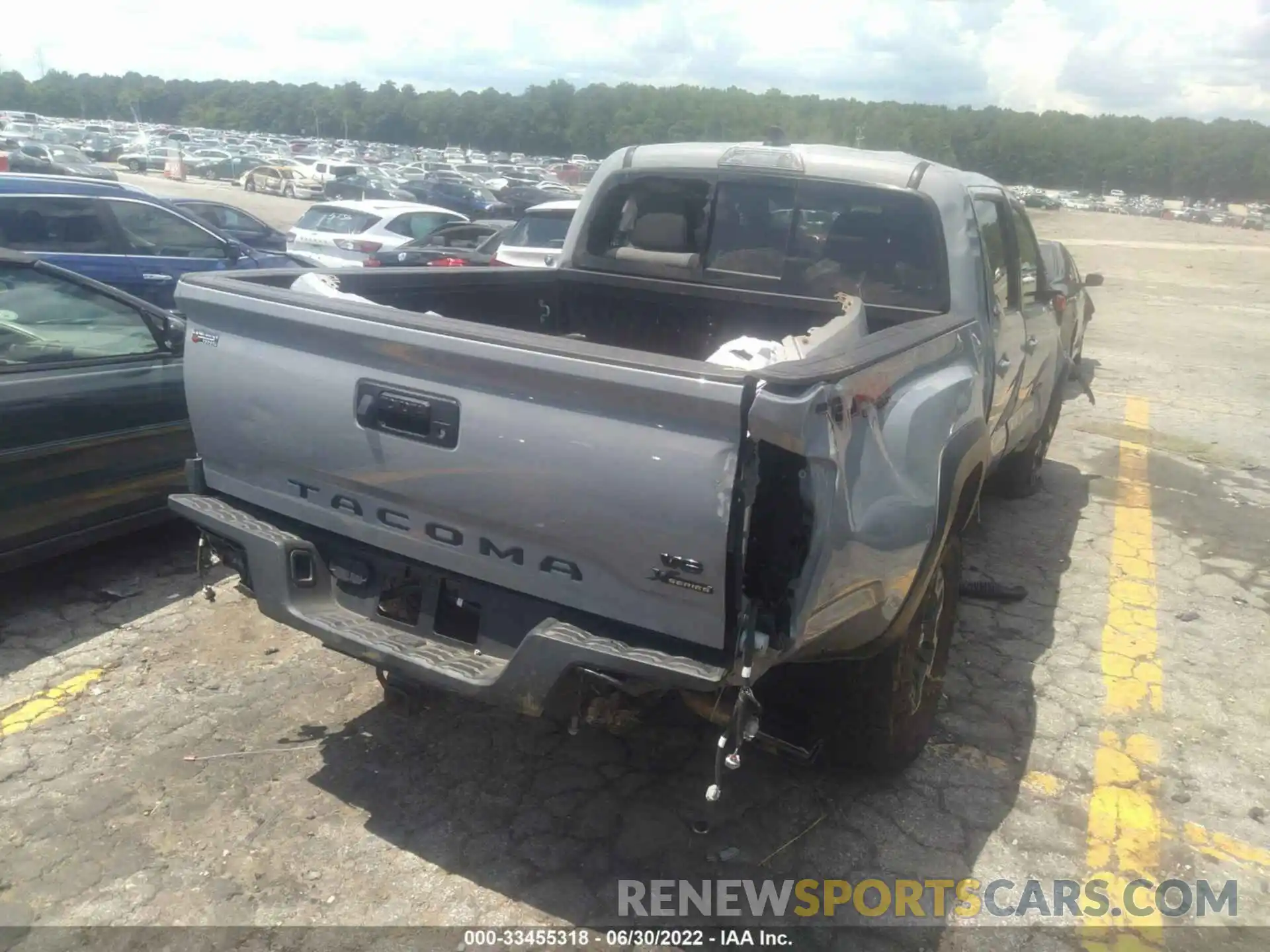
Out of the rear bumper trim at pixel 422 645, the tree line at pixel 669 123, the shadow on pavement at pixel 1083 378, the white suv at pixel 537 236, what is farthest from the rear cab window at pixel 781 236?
the tree line at pixel 669 123

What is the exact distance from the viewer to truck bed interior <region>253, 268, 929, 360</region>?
4227mm

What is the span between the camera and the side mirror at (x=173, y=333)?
16.6 feet

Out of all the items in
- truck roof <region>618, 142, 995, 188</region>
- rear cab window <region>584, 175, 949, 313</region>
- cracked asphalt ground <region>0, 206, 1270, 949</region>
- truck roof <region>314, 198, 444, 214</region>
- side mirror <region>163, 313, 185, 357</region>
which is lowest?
cracked asphalt ground <region>0, 206, 1270, 949</region>

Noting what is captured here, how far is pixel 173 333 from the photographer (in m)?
5.08

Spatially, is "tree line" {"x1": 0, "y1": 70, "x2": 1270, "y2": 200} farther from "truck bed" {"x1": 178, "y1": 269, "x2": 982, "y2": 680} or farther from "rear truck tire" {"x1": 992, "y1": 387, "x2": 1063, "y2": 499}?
"truck bed" {"x1": 178, "y1": 269, "x2": 982, "y2": 680}

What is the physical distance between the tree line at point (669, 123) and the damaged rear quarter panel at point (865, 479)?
122 ft

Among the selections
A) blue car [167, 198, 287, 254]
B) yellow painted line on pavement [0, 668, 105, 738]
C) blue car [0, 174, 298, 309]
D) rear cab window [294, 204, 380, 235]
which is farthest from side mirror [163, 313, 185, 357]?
rear cab window [294, 204, 380, 235]

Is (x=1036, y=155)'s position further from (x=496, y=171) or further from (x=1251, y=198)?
(x=496, y=171)

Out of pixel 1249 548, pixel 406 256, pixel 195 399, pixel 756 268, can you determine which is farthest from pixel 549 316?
pixel 406 256

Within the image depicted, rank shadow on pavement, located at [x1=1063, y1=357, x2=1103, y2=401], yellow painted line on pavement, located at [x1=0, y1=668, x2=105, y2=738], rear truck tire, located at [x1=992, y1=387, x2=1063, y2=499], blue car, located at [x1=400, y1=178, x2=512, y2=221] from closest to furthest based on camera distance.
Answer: yellow painted line on pavement, located at [x1=0, y1=668, x2=105, y2=738] → rear truck tire, located at [x1=992, y1=387, x2=1063, y2=499] → shadow on pavement, located at [x1=1063, y1=357, x2=1103, y2=401] → blue car, located at [x1=400, y1=178, x2=512, y2=221]

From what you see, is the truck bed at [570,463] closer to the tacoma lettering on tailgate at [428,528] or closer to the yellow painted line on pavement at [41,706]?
the tacoma lettering on tailgate at [428,528]

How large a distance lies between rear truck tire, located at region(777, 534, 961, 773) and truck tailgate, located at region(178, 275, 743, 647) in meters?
0.90

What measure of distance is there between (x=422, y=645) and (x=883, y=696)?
145 cm

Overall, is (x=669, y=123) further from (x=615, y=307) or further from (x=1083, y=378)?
(x=615, y=307)
